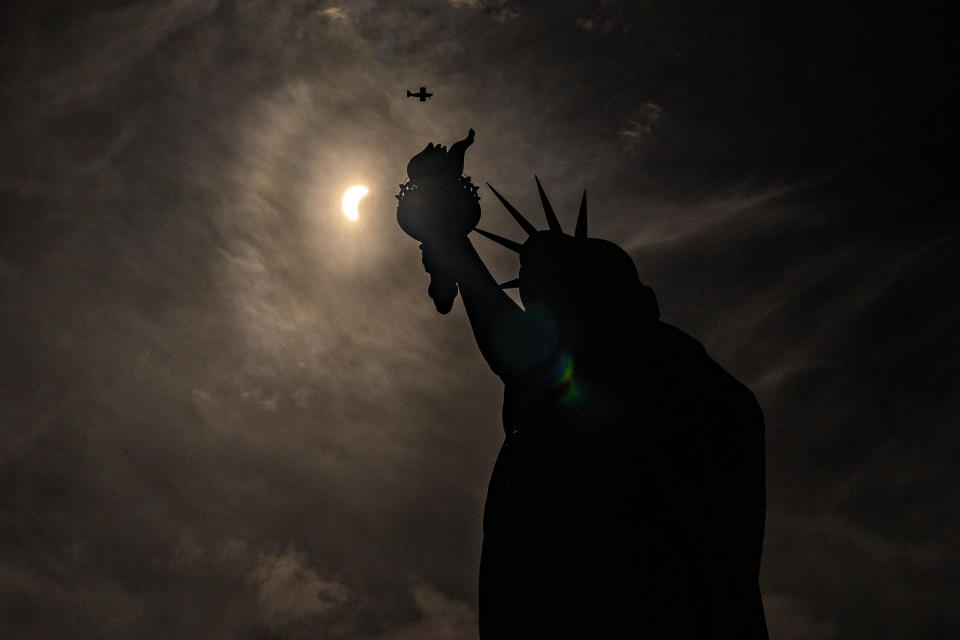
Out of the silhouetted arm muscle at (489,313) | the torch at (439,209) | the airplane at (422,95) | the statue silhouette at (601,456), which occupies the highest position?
the airplane at (422,95)

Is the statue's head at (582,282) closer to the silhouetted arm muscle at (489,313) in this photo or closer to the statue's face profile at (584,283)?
the statue's face profile at (584,283)

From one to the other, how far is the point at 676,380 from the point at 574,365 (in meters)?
1.00

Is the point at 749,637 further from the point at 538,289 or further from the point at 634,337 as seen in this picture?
the point at 538,289

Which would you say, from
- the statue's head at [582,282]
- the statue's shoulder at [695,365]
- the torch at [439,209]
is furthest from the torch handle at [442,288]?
the statue's shoulder at [695,365]

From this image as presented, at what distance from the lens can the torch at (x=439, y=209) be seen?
29.5 feet

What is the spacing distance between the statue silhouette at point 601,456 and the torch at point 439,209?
0.08 feet

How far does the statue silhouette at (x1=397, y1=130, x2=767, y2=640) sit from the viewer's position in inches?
275

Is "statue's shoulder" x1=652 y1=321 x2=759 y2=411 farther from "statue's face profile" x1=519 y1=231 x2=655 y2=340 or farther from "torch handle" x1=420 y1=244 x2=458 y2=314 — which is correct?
"torch handle" x1=420 y1=244 x2=458 y2=314

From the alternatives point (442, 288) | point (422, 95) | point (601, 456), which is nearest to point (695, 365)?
point (601, 456)

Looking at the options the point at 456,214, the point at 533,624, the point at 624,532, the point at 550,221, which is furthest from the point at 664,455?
the point at 456,214

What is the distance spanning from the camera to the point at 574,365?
317 inches

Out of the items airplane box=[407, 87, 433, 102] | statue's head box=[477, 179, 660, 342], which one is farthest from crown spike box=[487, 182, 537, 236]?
airplane box=[407, 87, 433, 102]

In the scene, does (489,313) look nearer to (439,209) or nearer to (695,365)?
(439,209)

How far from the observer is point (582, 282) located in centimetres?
823
